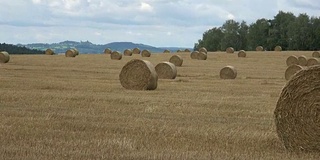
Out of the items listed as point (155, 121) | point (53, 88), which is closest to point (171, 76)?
point (53, 88)

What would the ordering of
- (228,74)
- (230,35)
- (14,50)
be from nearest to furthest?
(228,74)
(14,50)
(230,35)

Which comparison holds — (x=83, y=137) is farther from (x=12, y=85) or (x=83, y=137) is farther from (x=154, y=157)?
(x=12, y=85)

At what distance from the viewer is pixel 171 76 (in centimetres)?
2894

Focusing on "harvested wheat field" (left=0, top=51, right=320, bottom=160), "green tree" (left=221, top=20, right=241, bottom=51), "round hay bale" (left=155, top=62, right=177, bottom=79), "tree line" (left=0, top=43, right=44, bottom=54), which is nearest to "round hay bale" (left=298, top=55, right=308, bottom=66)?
"round hay bale" (left=155, top=62, right=177, bottom=79)

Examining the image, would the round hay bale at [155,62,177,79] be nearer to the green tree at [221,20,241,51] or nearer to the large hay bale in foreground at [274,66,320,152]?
the large hay bale in foreground at [274,66,320,152]

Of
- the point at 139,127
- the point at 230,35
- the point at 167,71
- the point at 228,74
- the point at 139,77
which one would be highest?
the point at 230,35

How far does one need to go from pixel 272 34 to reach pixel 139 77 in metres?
72.0

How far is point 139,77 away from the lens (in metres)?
22.4

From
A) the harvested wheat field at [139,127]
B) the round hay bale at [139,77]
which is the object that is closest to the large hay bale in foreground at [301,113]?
the harvested wheat field at [139,127]

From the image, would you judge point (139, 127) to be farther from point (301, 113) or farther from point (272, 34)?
point (272, 34)

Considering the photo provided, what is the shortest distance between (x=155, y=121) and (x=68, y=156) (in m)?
4.29

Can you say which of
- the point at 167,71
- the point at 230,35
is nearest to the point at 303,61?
the point at 167,71

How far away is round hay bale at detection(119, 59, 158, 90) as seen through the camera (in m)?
22.2

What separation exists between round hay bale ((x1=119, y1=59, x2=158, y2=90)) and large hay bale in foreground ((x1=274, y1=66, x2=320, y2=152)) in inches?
458
